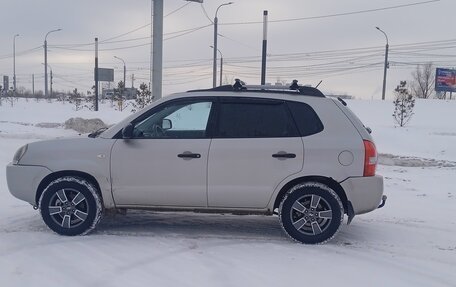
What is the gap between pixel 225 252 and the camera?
217 inches

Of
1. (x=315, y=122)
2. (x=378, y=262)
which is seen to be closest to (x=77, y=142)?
(x=315, y=122)

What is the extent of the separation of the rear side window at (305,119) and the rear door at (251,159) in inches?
3.2

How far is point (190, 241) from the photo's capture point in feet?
19.4

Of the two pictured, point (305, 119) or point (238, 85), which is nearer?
point (305, 119)

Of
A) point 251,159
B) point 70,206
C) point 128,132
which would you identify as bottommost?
point 70,206

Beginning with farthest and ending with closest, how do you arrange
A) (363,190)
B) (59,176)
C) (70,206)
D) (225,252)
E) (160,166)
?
(59,176), (70,206), (160,166), (363,190), (225,252)

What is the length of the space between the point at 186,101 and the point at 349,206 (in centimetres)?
233

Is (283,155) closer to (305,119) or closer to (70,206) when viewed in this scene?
(305,119)

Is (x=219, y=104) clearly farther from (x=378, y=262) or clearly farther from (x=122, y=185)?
(x=378, y=262)

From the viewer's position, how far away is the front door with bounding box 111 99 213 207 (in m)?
5.93

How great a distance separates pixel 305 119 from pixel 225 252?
183 cm

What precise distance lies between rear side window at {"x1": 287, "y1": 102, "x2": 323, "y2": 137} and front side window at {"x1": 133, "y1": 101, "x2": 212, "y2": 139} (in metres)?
1.03

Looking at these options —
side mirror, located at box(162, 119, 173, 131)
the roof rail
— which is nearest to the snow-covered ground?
side mirror, located at box(162, 119, 173, 131)

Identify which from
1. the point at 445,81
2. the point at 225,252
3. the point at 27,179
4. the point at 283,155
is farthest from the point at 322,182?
the point at 445,81
